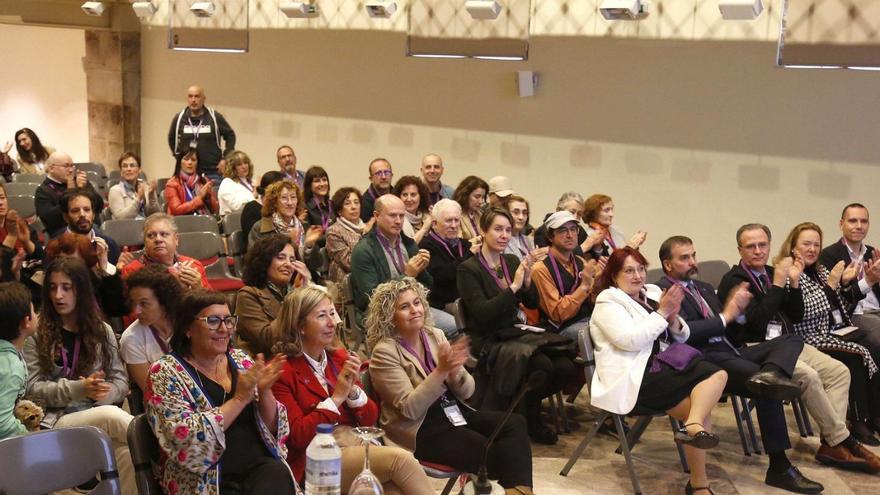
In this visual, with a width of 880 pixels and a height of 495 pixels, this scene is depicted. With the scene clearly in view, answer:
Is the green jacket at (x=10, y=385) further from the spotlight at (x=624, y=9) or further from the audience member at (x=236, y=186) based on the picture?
the spotlight at (x=624, y=9)

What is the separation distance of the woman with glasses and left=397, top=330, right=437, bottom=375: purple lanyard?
794mm

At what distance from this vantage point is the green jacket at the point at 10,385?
345 cm

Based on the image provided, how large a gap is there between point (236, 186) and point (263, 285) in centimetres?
387

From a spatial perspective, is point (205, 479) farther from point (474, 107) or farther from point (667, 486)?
A: point (474, 107)

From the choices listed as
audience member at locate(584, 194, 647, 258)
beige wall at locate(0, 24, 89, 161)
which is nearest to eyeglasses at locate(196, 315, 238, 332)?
audience member at locate(584, 194, 647, 258)

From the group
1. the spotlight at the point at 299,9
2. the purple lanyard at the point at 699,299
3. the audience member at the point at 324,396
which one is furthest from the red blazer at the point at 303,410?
the spotlight at the point at 299,9

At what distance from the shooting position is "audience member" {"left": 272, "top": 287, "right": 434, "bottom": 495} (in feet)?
11.7

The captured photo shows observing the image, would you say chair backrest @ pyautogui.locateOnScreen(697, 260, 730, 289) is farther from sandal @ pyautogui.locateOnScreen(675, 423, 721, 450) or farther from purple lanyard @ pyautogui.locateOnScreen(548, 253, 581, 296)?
sandal @ pyautogui.locateOnScreen(675, 423, 721, 450)

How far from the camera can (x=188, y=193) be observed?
880 cm

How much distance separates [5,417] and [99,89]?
10.6 m

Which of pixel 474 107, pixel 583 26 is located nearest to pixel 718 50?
pixel 583 26

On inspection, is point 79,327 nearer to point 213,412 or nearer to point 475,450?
point 213,412

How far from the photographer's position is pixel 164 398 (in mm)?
3209

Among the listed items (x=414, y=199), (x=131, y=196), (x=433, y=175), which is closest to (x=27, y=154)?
(x=131, y=196)
